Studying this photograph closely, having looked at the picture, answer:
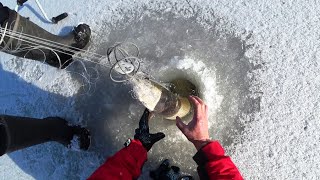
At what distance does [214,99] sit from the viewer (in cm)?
238

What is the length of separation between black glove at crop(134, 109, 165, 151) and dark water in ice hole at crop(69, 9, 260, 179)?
0.61ft

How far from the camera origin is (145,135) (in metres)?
2.19

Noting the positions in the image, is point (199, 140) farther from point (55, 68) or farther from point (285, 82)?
point (55, 68)

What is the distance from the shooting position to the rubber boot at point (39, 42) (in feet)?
6.51

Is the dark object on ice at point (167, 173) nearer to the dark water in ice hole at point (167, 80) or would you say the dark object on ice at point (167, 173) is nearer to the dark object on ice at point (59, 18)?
the dark water in ice hole at point (167, 80)

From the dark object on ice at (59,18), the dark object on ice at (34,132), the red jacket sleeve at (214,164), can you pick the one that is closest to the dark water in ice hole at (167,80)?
the dark object on ice at (34,132)

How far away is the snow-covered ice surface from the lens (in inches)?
90.3

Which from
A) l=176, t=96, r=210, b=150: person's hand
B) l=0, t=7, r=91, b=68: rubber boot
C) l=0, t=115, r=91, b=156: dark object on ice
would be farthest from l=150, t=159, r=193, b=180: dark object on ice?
l=0, t=7, r=91, b=68: rubber boot

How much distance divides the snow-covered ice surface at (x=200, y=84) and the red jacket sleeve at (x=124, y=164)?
369 millimetres

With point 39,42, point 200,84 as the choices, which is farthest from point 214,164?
point 39,42

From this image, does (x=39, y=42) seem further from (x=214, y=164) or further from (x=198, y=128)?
(x=214, y=164)

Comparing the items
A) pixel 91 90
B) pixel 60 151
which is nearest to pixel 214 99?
pixel 91 90

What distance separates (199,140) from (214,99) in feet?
1.48

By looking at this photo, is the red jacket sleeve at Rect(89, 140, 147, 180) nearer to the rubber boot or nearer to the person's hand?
the person's hand
